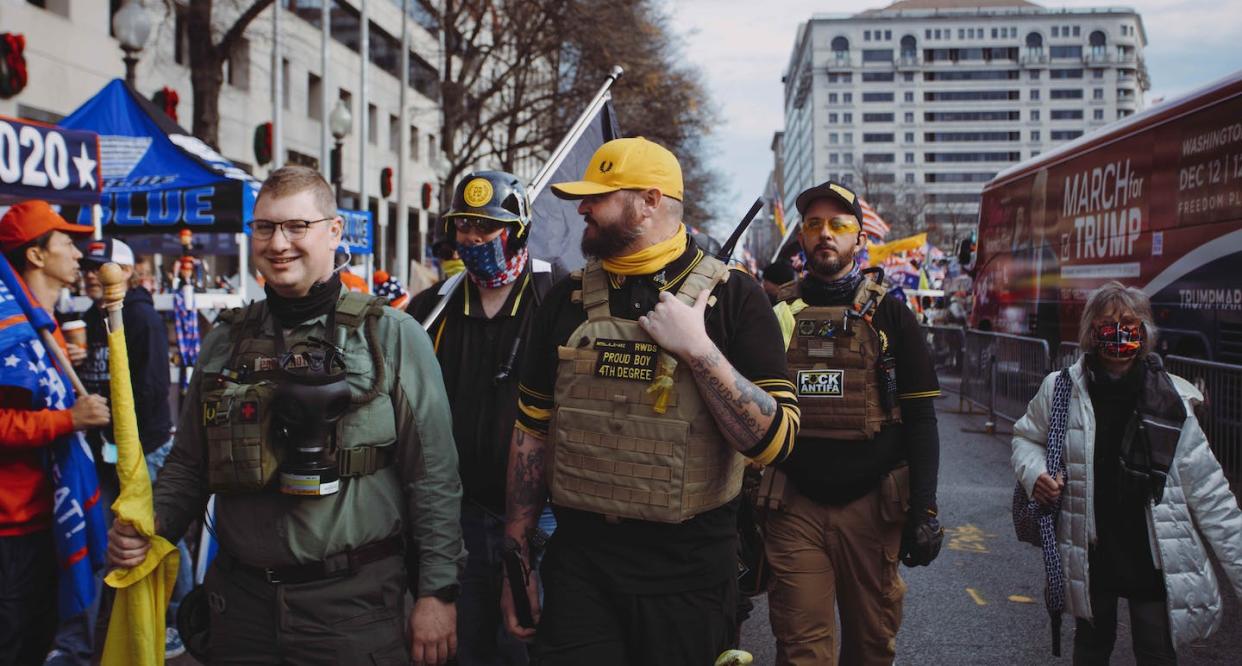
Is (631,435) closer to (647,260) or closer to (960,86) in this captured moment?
(647,260)

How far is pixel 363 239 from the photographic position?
12.7 meters

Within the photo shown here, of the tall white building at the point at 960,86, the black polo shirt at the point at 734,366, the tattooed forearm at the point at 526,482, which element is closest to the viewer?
the black polo shirt at the point at 734,366

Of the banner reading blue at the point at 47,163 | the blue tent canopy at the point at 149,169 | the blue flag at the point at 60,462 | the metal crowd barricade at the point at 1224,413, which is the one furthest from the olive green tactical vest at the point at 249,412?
the metal crowd barricade at the point at 1224,413

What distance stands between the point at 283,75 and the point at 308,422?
29.2 metres

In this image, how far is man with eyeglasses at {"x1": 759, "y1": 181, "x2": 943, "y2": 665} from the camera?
376cm

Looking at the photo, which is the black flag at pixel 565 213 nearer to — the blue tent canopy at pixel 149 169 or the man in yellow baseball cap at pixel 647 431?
the man in yellow baseball cap at pixel 647 431

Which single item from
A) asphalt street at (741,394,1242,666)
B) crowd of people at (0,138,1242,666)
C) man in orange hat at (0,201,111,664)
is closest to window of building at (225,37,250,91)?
asphalt street at (741,394,1242,666)

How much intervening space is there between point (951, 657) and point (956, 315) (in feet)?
73.5

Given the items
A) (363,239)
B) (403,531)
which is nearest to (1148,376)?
(403,531)

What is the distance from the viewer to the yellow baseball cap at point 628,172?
2.78 m

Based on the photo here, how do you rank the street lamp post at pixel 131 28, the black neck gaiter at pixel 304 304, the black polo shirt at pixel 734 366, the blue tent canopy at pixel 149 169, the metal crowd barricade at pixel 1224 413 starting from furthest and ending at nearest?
the street lamp post at pixel 131 28, the blue tent canopy at pixel 149 169, the metal crowd barricade at pixel 1224 413, the black neck gaiter at pixel 304 304, the black polo shirt at pixel 734 366

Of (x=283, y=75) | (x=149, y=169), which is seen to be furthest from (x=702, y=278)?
(x=283, y=75)

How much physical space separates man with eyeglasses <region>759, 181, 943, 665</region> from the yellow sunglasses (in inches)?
9.8

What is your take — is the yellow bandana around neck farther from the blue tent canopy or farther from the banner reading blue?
the blue tent canopy
